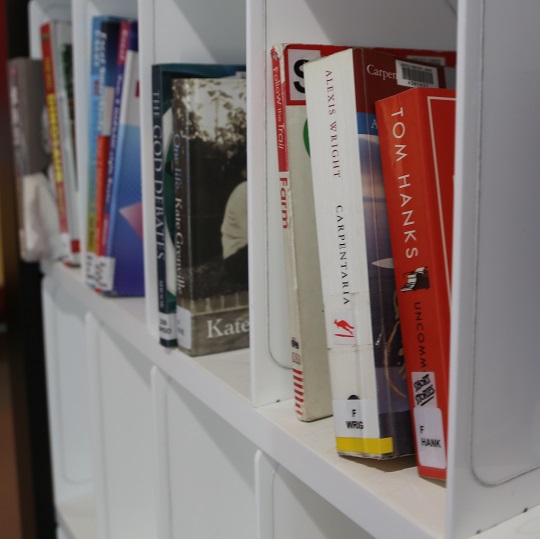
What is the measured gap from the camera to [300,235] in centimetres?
65

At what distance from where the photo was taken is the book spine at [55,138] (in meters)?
1.31

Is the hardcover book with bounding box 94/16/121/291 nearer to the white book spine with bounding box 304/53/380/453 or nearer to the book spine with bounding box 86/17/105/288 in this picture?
the book spine with bounding box 86/17/105/288

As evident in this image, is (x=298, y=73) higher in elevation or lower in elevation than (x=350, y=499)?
higher

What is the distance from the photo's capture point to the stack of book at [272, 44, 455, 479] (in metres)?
0.51

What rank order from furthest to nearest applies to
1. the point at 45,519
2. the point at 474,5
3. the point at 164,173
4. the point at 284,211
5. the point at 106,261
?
the point at 45,519 < the point at 106,261 < the point at 164,173 < the point at 284,211 < the point at 474,5

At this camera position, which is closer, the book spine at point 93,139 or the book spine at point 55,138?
the book spine at point 93,139

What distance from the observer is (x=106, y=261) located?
1140 mm

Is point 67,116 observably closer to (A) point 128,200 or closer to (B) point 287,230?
(A) point 128,200

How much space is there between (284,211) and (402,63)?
18 centimetres

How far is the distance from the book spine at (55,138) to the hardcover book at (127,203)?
24 cm

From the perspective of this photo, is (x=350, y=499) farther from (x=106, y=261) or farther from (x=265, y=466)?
(x=106, y=261)

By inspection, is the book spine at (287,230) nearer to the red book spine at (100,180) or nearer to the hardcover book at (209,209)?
the hardcover book at (209,209)

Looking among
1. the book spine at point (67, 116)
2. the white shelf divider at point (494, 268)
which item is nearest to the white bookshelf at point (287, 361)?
the white shelf divider at point (494, 268)

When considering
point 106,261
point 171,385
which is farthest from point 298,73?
point 106,261
